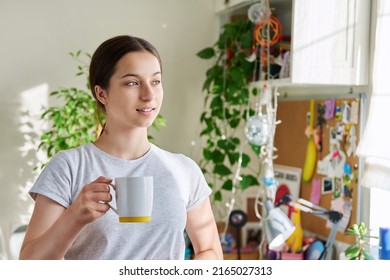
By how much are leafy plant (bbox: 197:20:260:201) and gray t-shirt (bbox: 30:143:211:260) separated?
1.22 metres

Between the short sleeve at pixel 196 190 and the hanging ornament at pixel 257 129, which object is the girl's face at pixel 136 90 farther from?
the hanging ornament at pixel 257 129

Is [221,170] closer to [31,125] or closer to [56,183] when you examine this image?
[31,125]

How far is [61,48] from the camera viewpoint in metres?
2.12

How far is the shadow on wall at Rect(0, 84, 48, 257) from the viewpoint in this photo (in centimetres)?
215

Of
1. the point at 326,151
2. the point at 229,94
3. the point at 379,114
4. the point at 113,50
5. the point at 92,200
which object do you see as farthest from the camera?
the point at 229,94

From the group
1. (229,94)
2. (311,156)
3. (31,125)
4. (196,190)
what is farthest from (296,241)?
(196,190)

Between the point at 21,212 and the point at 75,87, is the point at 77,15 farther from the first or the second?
the point at 21,212

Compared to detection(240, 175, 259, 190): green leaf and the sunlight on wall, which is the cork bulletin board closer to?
detection(240, 175, 259, 190): green leaf

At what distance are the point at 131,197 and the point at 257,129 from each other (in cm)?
121

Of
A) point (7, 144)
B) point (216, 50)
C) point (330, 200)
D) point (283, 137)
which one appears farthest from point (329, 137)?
point (7, 144)

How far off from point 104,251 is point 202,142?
1567mm

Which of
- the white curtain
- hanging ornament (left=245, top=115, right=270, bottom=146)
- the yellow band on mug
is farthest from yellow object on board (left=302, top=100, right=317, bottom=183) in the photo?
the yellow band on mug

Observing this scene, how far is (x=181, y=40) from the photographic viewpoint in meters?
2.20
